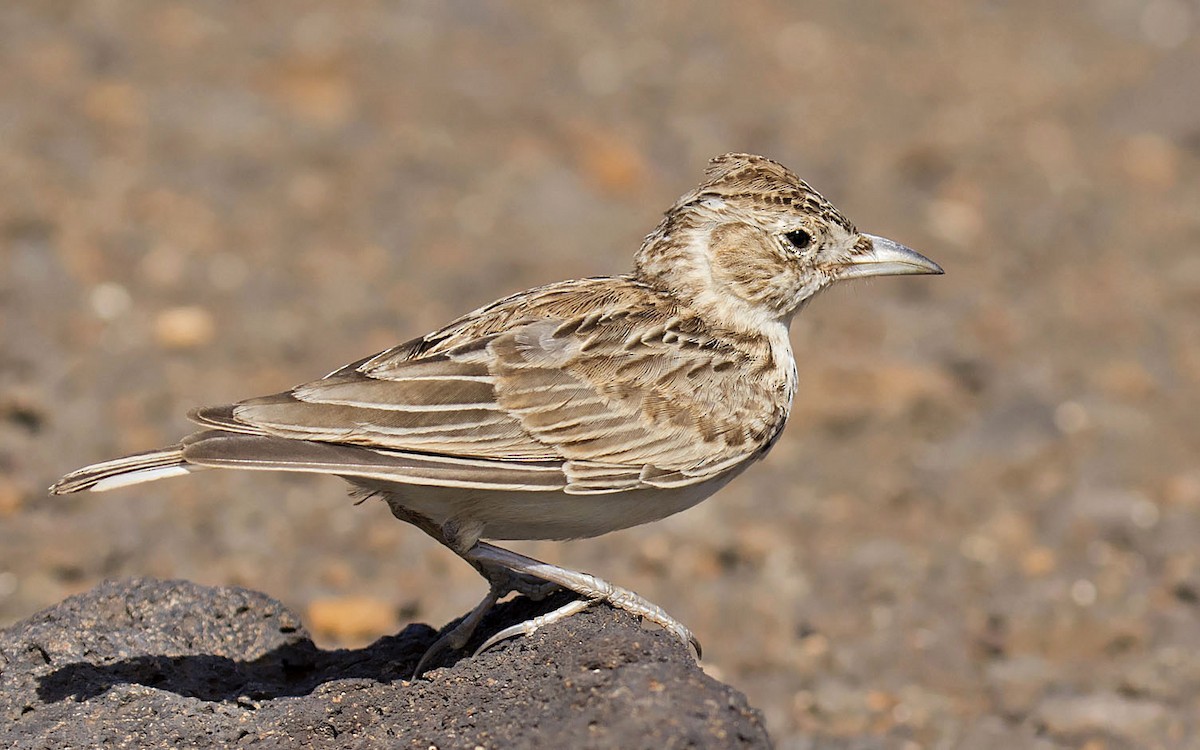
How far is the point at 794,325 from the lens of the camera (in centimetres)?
1227

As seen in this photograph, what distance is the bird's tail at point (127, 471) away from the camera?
5438 mm

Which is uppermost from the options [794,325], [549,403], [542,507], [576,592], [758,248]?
[794,325]

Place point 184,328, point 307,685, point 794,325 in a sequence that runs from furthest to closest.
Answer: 1. point 794,325
2. point 184,328
3. point 307,685

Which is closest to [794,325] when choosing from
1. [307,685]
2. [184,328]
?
[184,328]

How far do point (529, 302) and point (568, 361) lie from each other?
1.32 ft

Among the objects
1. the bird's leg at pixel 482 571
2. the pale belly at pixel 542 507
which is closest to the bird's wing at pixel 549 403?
the pale belly at pixel 542 507

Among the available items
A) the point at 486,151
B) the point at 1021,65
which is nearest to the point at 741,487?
the point at 486,151

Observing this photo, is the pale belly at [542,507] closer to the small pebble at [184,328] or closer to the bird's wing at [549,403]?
the bird's wing at [549,403]

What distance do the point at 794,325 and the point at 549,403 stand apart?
6320mm

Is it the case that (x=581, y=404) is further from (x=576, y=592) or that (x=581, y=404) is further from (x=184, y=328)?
(x=184, y=328)

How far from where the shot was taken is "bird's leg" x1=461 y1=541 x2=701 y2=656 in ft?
18.9

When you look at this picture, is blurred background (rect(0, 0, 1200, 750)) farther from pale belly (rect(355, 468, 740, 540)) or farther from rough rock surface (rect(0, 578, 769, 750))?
pale belly (rect(355, 468, 740, 540))

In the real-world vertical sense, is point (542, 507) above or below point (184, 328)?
below

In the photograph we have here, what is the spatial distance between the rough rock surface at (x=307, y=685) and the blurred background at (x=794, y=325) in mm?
2566
